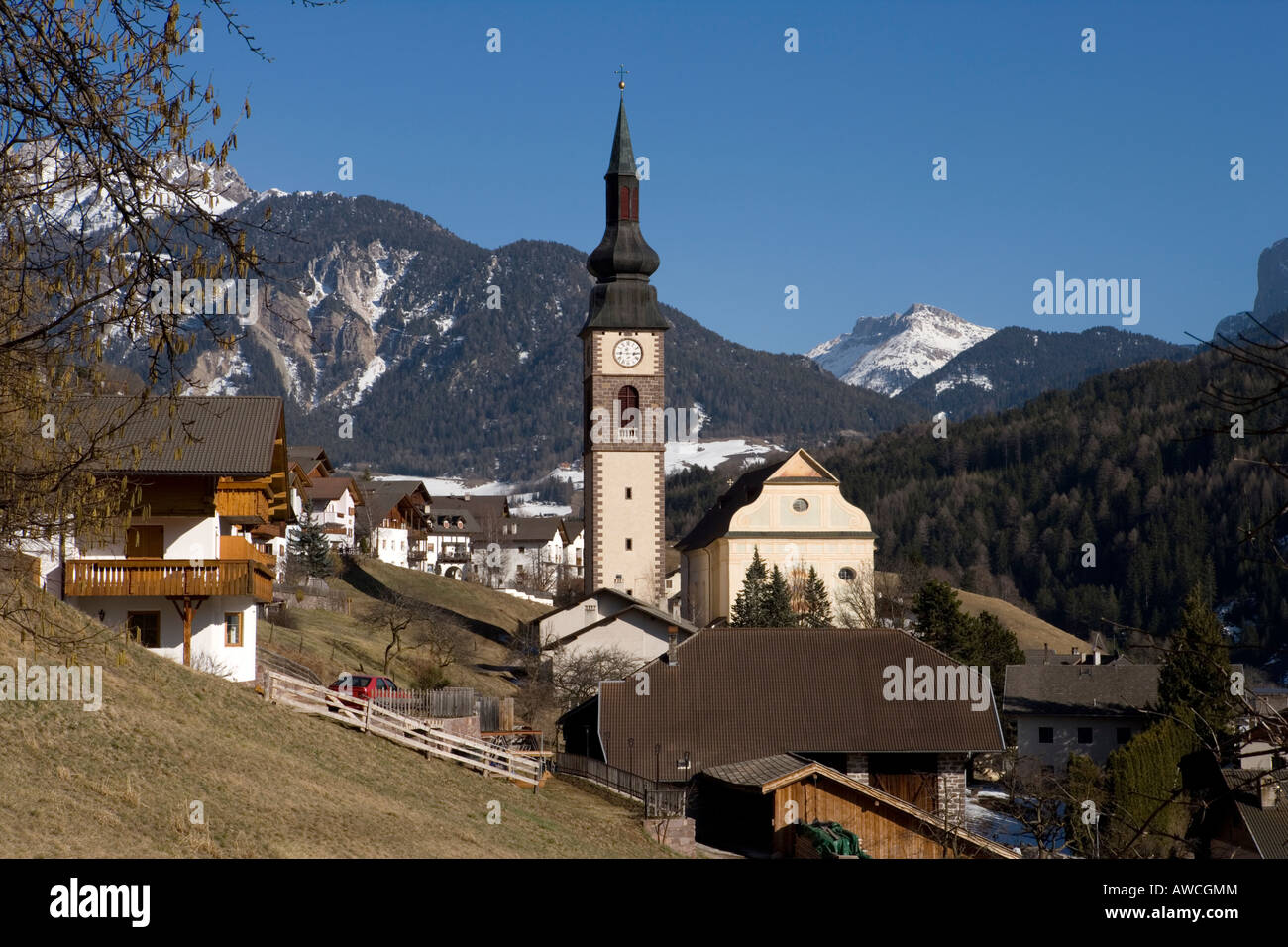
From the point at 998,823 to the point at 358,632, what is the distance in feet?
96.4

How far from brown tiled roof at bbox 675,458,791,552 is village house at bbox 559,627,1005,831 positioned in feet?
118

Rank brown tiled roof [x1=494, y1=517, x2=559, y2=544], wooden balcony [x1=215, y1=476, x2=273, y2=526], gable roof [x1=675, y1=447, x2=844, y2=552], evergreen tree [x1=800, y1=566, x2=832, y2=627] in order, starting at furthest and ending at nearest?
1. brown tiled roof [x1=494, y1=517, x2=559, y2=544]
2. gable roof [x1=675, y1=447, x2=844, y2=552]
3. evergreen tree [x1=800, y1=566, x2=832, y2=627]
4. wooden balcony [x1=215, y1=476, x2=273, y2=526]

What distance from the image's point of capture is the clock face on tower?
77000 millimetres

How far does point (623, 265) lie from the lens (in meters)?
78.5

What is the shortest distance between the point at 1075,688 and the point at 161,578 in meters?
47.2

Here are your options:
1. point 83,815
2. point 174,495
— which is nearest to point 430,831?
point 83,815

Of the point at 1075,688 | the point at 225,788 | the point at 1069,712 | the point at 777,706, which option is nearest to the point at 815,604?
the point at 1075,688

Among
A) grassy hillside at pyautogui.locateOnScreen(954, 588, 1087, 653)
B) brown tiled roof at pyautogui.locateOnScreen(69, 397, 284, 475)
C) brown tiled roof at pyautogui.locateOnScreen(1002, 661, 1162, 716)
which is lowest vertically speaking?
grassy hillside at pyautogui.locateOnScreen(954, 588, 1087, 653)

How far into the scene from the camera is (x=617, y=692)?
4434 cm

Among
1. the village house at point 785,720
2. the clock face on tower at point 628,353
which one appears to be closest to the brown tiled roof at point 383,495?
the clock face on tower at point 628,353

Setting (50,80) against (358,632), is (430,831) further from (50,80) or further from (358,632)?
(358,632)

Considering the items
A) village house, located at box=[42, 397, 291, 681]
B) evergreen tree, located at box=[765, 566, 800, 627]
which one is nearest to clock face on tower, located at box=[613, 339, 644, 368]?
evergreen tree, located at box=[765, 566, 800, 627]

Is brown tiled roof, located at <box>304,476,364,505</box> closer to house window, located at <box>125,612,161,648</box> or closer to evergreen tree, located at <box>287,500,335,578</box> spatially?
evergreen tree, located at <box>287,500,335,578</box>

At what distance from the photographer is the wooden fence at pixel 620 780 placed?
37.6 m
